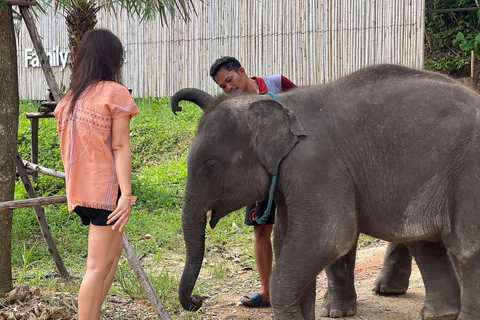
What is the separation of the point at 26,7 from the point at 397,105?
266cm

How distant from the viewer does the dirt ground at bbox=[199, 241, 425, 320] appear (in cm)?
477

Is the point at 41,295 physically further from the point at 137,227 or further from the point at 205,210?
the point at 137,227

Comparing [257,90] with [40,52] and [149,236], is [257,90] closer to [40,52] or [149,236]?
[40,52]

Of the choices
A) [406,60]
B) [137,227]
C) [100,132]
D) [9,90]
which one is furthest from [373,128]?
[406,60]

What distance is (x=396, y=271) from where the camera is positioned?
5074 mm

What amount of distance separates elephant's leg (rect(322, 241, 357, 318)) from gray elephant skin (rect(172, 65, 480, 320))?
2.67 ft

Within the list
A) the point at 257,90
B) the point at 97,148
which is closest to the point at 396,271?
the point at 257,90

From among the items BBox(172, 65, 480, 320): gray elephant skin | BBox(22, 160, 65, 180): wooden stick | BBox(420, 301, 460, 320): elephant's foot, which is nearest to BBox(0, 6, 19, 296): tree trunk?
BBox(22, 160, 65, 180): wooden stick

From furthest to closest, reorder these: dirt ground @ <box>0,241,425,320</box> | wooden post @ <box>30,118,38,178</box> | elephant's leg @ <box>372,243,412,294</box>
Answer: wooden post @ <box>30,118,38,178</box>
elephant's leg @ <box>372,243,412,294</box>
dirt ground @ <box>0,241,425,320</box>

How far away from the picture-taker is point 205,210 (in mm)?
3910

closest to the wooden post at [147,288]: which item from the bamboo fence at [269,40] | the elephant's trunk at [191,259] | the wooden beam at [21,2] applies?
the elephant's trunk at [191,259]

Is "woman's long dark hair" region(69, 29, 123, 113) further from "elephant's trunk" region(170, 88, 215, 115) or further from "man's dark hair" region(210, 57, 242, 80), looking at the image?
"man's dark hair" region(210, 57, 242, 80)

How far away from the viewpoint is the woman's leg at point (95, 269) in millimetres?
3570

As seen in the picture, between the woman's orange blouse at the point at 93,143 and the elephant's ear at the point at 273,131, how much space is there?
748 mm
